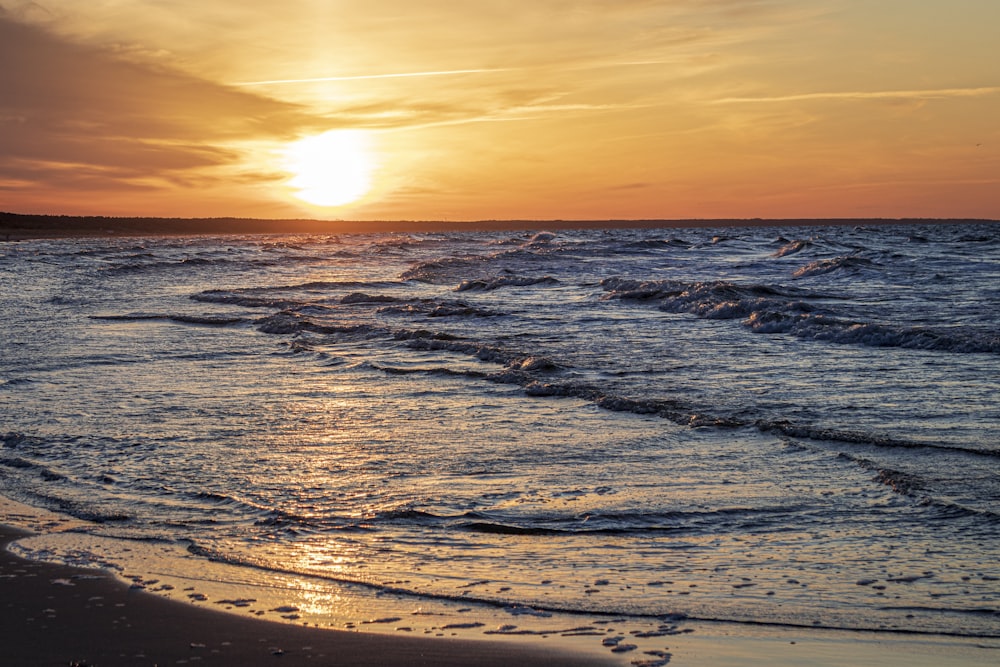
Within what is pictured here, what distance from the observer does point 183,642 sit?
389 centimetres

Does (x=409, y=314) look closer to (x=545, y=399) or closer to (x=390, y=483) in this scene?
(x=545, y=399)

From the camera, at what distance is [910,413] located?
8602 millimetres

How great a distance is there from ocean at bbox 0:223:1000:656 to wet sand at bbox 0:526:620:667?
0.24 m

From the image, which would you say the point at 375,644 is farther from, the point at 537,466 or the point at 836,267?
the point at 836,267

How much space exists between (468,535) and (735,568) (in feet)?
5.08


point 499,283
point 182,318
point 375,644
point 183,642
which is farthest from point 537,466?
point 499,283

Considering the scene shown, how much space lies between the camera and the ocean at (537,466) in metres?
4.56

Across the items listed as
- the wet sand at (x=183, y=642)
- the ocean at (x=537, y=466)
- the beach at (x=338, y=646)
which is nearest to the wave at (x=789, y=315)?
the ocean at (x=537, y=466)

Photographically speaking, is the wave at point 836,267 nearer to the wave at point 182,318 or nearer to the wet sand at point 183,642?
the wave at point 182,318

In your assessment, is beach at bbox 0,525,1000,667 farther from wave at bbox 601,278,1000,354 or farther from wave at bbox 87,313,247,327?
wave at bbox 87,313,247,327

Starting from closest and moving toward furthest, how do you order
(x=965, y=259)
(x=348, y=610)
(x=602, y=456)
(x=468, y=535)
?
1. (x=348, y=610)
2. (x=468, y=535)
3. (x=602, y=456)
4. (x=965, y=259)

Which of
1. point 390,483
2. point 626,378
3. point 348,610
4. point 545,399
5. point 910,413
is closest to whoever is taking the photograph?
point 348,610

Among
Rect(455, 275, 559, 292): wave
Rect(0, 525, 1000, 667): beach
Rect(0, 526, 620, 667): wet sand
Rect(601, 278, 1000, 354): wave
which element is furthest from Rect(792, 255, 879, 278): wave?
Rect(0, 526, 620, 667): wet sand

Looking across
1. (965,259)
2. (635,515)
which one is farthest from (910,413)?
(965,259)
